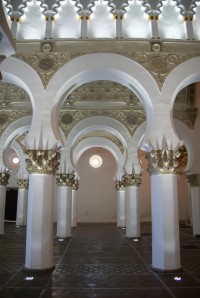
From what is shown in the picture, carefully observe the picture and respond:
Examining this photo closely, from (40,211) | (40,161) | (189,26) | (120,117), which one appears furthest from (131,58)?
(120,117)

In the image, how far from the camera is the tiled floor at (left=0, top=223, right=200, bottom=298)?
13.0ft

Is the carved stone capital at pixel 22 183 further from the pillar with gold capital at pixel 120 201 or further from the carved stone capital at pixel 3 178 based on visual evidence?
the pillar with gold capital at pixel 120 201

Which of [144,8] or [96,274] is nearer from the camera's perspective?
[96,274]

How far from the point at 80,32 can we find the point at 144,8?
1239 millimetres

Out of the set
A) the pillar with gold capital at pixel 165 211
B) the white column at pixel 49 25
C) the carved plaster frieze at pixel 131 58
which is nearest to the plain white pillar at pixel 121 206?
the pillar with gold capital at pixel 165 211

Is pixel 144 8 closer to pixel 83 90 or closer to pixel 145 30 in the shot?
pixel 145 30

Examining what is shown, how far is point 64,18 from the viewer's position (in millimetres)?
5688

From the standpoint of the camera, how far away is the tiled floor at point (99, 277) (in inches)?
156

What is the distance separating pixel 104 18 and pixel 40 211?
11.7ft

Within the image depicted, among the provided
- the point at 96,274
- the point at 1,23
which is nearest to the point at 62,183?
the point at 96,274

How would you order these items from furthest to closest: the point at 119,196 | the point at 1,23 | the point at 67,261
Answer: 1. the point at 119,196
2. the point at 67,261
3. the point at 1,23

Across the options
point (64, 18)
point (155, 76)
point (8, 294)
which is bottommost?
point (8, 294)

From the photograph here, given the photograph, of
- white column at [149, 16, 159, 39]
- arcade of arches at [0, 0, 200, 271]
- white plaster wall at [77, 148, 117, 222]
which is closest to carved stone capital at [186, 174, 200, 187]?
arcade of arches at [0, 0, 200, 271]

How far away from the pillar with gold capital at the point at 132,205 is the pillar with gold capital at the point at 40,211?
162 inches
